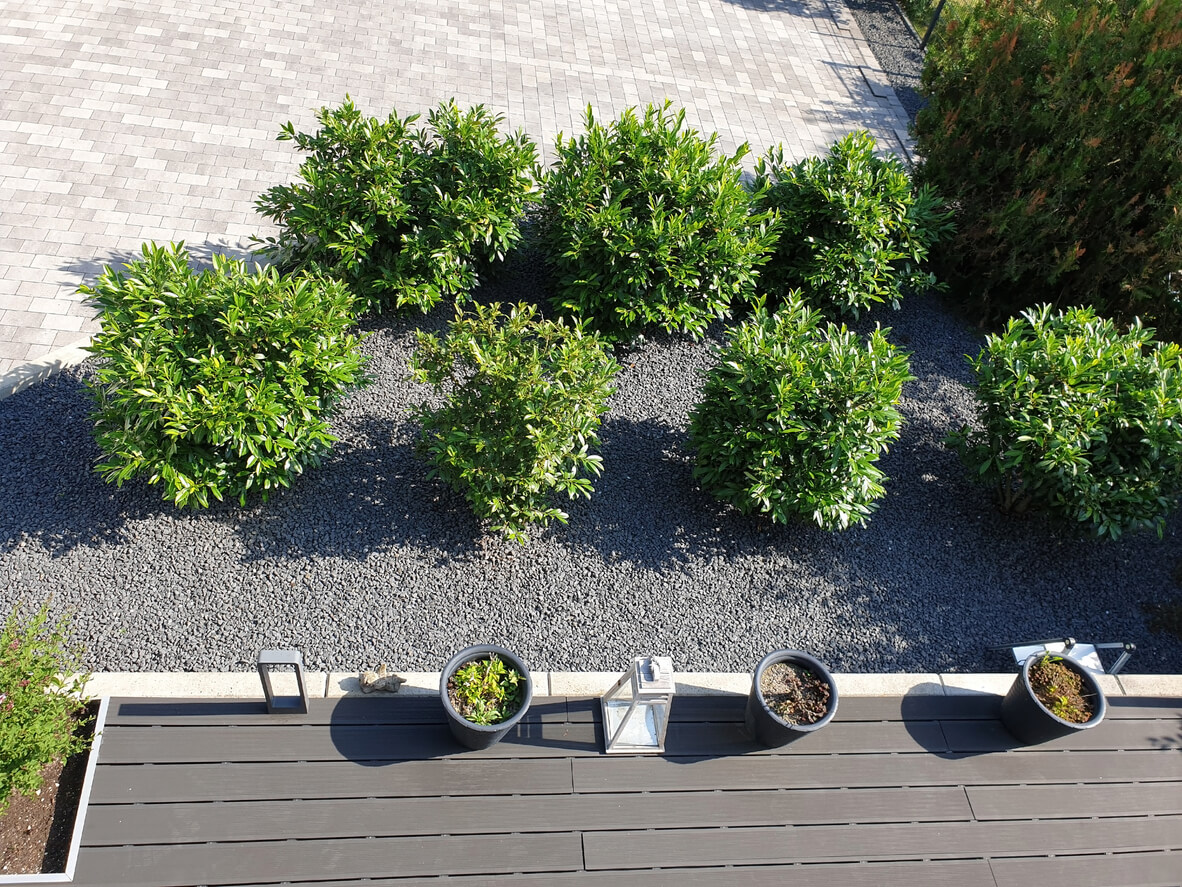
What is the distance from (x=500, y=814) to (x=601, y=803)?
21.4 inches

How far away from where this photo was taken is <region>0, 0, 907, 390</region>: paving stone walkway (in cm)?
759

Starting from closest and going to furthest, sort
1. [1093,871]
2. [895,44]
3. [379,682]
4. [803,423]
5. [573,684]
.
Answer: [1093,871] < [379,682] < [573,684] < [803,423] < [895,44]

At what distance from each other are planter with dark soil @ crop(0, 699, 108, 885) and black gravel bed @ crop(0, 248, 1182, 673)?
62cm

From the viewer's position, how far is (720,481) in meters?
5.89

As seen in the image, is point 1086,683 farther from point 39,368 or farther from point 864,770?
point 39,368

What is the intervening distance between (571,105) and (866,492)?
22.1ft

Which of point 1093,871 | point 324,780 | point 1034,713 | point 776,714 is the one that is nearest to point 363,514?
point 324,780

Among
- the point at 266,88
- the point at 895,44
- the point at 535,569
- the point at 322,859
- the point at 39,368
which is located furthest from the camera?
the point at 895,44

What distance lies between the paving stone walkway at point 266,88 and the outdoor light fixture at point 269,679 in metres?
3.54

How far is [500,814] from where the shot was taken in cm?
430

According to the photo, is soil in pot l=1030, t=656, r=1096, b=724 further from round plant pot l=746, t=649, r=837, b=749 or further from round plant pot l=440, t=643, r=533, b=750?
round plant pot l=440, t=643, r=533, b=750

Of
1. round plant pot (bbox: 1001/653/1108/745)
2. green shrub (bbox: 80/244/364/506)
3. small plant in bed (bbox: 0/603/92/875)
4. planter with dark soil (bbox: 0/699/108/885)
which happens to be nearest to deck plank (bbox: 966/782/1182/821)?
round plant pot (bbox: 1001/653/1108/745)

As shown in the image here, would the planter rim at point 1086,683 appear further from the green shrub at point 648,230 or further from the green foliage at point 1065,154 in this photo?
the green foliage at point 1065,154

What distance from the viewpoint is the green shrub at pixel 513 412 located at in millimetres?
5090
